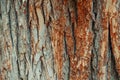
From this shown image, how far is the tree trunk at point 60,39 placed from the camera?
1.24 m

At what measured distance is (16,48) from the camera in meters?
1.33

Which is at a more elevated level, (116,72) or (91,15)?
(91,15)

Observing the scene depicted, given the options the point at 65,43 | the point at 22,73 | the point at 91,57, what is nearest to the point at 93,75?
the point at 91,57

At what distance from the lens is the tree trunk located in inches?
48.9

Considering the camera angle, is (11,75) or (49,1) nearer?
(49,1)

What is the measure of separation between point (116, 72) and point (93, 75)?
0.35ft

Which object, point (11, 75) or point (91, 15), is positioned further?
point (11, 75)

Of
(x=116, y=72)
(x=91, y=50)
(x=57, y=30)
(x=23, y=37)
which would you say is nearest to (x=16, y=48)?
(x=23, y=37)

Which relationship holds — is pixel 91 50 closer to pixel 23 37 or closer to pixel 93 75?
pixel 93 75

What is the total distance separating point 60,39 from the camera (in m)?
1.28

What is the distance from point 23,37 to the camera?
51.5 inches

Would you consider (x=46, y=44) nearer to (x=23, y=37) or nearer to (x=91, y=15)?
(x=23, y=37)

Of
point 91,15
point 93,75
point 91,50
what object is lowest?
point 93,75

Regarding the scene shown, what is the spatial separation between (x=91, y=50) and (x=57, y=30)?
0.18 m
